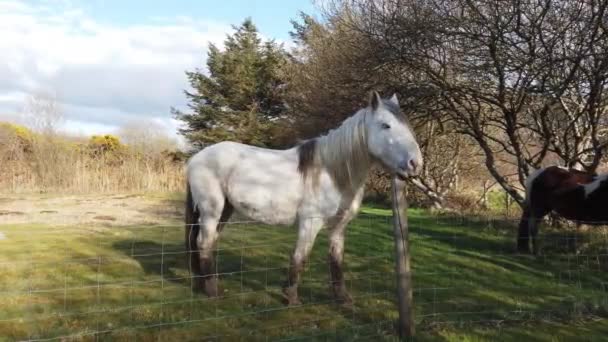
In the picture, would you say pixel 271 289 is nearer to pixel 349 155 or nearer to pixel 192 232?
pixel 192 232

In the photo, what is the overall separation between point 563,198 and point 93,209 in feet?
32.8

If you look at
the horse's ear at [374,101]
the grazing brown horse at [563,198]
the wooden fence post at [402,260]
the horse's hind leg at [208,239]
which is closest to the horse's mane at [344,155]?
the horse's ear at [374,101]

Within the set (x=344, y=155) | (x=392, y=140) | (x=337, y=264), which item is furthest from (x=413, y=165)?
(x=337, y=264)

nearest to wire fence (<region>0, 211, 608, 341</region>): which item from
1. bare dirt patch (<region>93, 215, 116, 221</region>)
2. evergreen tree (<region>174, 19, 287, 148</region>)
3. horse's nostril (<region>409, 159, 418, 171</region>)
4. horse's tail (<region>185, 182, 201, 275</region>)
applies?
horse's tail (<region>185, 182, 201, 275</region>)

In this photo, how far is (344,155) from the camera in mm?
4719

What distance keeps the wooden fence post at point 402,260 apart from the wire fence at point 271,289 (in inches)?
5.9

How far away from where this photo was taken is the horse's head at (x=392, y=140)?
404 centimetres

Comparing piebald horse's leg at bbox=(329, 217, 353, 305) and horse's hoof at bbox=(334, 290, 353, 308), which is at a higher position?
piebald horse's leg at bbox=(329, 217, 353, 305)

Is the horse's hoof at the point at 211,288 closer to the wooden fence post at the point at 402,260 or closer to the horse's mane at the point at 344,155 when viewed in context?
the horse's mane at the point at 344,155

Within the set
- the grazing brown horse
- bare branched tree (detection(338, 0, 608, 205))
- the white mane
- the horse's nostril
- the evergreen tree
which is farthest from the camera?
the evergreen tree

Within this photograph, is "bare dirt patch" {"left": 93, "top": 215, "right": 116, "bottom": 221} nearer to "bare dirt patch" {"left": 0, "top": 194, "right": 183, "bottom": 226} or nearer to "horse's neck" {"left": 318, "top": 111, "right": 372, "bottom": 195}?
"bare dirt patch" {"left": 0, "top": 194, "right": 183, "bottom": 226}

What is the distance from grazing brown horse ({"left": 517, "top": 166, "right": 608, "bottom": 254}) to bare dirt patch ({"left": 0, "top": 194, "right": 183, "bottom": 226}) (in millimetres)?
6877

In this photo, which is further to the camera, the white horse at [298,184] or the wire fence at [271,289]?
the white horse at [298,184]

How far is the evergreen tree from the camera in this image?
26.0 meters
